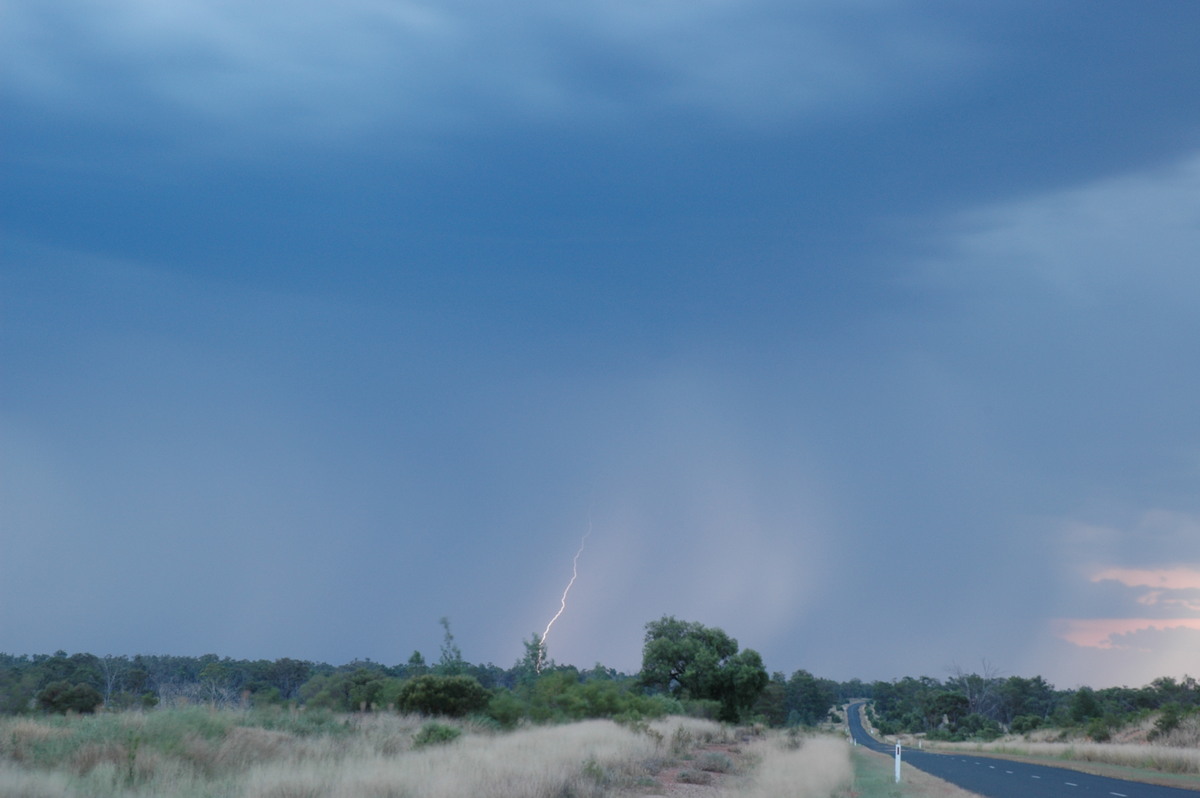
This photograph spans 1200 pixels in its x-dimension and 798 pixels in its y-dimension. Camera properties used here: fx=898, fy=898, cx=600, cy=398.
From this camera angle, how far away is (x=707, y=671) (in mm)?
76500

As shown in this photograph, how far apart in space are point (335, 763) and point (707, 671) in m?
59.6

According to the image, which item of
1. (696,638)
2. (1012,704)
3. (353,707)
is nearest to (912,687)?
(1012,704)

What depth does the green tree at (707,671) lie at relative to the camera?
76.4 metres

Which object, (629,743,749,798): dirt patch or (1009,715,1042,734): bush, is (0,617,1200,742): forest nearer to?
(1009,715,1042,734): bush

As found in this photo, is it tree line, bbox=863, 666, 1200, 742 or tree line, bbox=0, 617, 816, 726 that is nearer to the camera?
tree line, bbox=0, 617, 816, 726

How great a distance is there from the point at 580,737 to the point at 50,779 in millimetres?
18888

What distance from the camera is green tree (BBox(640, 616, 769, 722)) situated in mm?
76438

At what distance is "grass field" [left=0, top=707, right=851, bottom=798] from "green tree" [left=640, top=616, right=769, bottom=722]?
45865mm

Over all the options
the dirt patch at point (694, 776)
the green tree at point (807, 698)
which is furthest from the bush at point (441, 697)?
the green tree at point (807, 698)

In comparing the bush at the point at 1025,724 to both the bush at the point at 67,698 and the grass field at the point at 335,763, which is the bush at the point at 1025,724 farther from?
the bush at the point at 67,698

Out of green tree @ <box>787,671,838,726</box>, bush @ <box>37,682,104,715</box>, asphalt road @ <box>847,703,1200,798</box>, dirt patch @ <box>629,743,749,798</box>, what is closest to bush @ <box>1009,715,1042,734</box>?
green tree @ <box>787,671,838,726</box>

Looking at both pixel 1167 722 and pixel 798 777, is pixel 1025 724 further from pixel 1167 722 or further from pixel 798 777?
pixel 798 777

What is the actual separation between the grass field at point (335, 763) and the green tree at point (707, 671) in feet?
150

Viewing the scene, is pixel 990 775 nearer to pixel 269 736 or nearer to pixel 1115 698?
pixel 269 736
